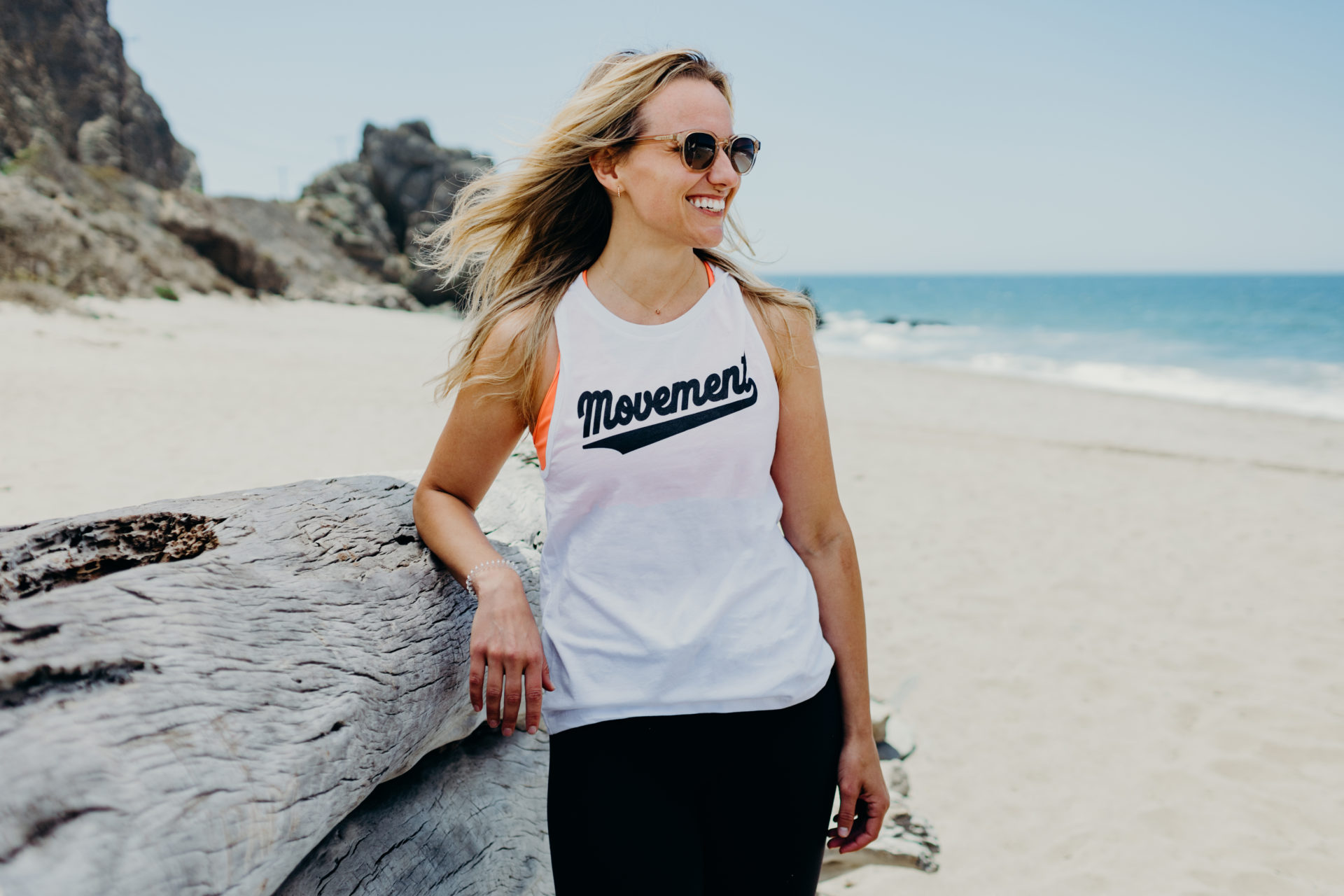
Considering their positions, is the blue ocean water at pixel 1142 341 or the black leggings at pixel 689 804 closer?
the black leggings at pixel 689 804

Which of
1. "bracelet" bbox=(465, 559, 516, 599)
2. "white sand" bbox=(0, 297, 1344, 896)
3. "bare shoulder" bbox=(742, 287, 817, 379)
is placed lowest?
"white sand" bbox=(0, 297, 1344, 896)

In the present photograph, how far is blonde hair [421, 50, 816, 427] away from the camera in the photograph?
73.7 inches

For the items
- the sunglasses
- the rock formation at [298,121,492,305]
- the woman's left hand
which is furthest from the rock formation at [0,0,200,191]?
the woman's left hand

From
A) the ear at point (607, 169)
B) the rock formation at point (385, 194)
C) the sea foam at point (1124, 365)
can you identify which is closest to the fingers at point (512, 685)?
the ear at point (607, 169)

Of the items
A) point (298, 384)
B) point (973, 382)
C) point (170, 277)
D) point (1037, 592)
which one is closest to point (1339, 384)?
point (973, 382)

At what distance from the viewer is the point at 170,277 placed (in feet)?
78.7

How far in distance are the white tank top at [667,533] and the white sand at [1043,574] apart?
204 centimetres

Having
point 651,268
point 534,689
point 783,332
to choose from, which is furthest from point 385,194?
point 534,689

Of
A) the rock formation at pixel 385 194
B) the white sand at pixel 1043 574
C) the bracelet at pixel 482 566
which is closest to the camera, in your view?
the bracelet at pixel 482 566

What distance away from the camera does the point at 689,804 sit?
5.61 feet

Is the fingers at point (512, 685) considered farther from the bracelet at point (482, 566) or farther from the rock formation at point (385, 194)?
the rock formation at point (385, 194)

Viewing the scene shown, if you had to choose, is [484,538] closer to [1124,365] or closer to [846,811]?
[846,811]

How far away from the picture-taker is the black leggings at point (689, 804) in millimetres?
1626

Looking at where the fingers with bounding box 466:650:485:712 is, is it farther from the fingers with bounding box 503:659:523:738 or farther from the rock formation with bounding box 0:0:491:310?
the rock formation with bounding box 0:0:491:310
